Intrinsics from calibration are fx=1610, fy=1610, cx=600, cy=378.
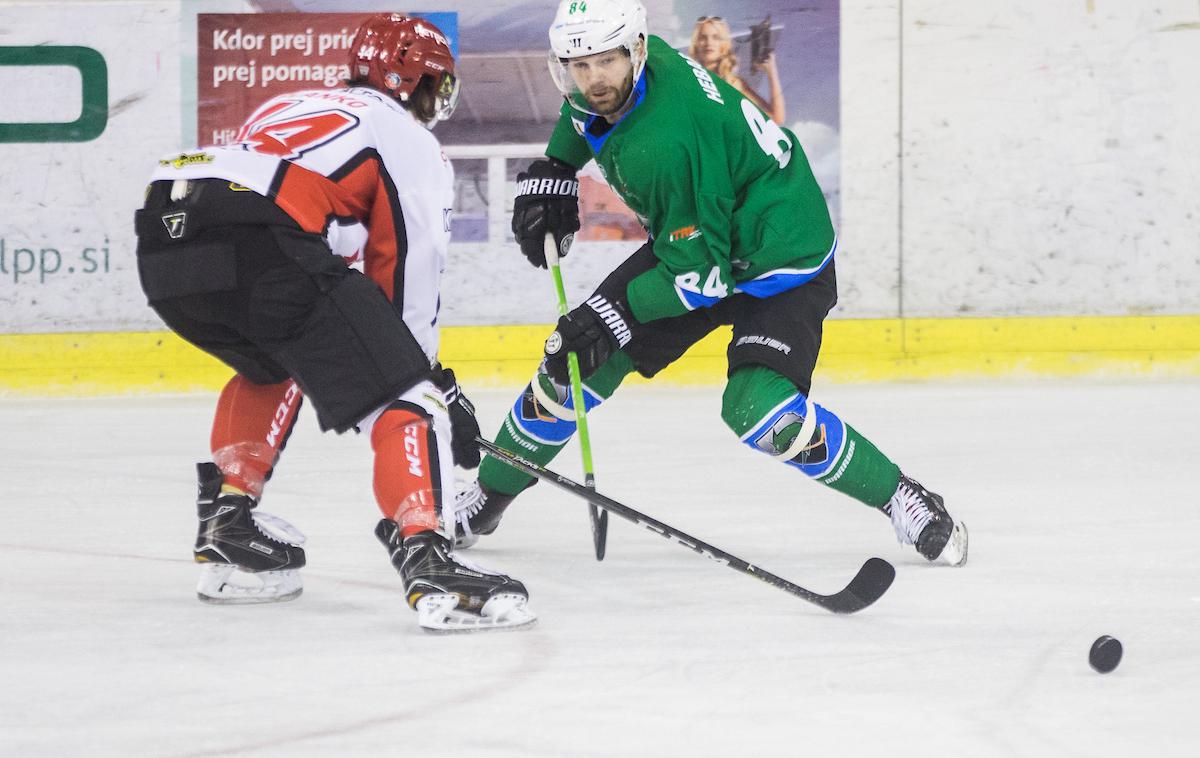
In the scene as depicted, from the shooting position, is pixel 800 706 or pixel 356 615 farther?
pixel 356 615

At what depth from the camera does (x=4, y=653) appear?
2018mm

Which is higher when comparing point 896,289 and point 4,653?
point 896,289

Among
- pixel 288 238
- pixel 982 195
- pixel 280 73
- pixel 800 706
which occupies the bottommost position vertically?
pixel 800 706

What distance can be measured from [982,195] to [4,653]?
435 centimetres

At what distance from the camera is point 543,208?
282 cm

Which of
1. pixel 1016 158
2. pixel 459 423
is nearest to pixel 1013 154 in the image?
pixel 1016 158

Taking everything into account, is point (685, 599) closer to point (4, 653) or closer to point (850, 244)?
point (4, 653)

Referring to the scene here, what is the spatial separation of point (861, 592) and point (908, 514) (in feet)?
1.55

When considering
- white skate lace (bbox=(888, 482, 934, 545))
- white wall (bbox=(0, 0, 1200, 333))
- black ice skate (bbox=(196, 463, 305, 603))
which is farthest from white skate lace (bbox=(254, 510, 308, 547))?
white wall (bbox=(0, 0, 1200, 333))

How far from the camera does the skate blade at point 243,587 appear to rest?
2.36 m

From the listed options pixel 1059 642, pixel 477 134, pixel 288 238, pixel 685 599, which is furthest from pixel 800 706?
pixel 477 134

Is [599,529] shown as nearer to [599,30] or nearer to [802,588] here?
[802,588]

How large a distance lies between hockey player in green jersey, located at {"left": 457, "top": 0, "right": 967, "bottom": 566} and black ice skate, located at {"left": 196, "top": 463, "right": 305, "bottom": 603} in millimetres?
561

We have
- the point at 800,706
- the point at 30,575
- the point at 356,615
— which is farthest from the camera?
the point at 30,575
